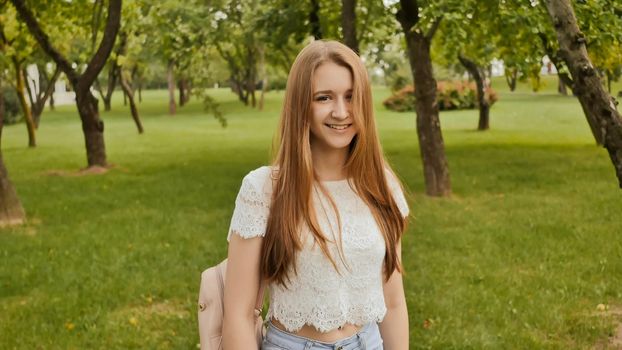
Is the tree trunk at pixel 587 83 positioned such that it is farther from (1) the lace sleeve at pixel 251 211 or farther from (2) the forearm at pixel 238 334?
(2) the forearm at pixel 238 334

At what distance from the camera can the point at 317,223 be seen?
2.26 metres

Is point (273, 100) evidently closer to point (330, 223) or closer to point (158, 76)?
point (158, 76)

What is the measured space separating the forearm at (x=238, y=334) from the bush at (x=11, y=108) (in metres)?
45.3

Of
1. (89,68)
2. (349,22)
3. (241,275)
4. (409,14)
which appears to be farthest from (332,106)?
(89,68)

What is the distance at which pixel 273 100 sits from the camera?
6219 centimetres

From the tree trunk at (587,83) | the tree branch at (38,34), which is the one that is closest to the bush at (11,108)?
the tree branch at (38,34)

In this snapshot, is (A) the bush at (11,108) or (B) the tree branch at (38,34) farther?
(A) the bush at (11,108)

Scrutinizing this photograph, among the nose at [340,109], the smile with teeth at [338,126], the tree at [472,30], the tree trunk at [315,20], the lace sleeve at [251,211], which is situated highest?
the tree trunk at [315,20]

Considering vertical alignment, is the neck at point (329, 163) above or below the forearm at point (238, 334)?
above

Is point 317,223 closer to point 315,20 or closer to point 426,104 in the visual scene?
point 426,104

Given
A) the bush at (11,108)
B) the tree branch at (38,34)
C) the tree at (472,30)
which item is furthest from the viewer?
the bush at (11,108)

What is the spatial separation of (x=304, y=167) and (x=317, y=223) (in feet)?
0.60

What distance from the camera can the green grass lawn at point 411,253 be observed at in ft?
20.0

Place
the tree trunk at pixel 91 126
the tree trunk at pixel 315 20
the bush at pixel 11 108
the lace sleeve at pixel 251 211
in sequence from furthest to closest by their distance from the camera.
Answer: the bush at pixel 11 108 → the tree trunk at pixel 91 126 → the tree trunk at pixel 315 20 → the lace sleeve at pixel 251 211
